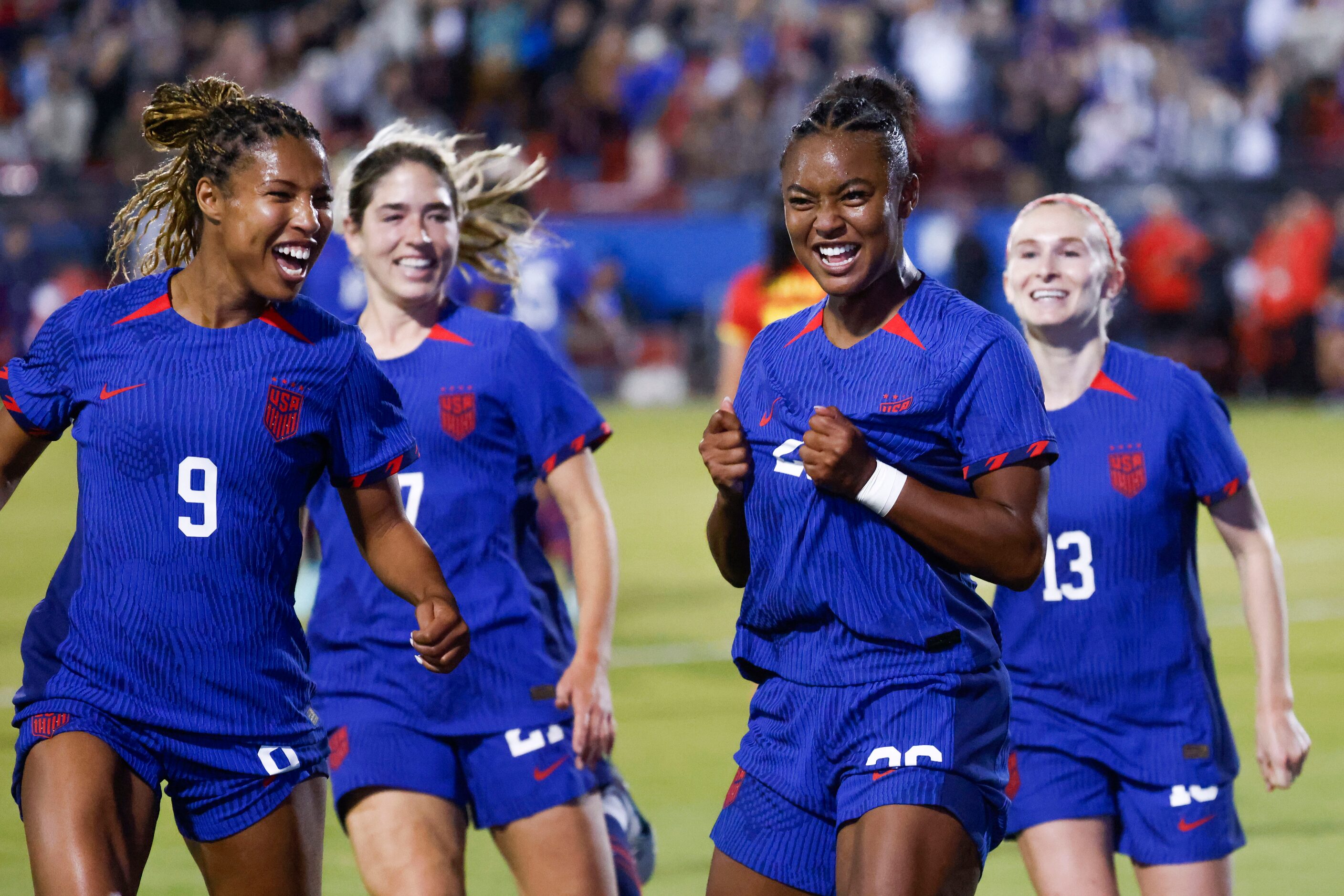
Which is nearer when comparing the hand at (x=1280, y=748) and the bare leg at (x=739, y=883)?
the bare leg at (x=739, y=883)

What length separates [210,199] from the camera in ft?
11.8

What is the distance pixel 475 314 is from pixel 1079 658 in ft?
5.54

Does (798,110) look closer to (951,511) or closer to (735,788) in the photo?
(735,788)

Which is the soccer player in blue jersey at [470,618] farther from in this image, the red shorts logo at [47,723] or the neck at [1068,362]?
the neck at [1068,362]

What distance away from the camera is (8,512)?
45.1 feet

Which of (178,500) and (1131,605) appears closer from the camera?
(178,500)

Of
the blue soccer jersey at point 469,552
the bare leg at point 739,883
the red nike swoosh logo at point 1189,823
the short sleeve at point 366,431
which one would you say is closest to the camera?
the bare leg at point 739,883

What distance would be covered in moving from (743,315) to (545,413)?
12.4 feet

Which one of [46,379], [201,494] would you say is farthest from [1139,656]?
[46,379]

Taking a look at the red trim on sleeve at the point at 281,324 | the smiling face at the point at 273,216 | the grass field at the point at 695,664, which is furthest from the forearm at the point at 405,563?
the grass field at the point at 695,664

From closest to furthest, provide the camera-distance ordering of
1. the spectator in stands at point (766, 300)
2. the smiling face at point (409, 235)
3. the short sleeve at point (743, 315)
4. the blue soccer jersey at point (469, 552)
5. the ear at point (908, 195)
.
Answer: the ear at point (908, 195)
the blue soccer jersey at point (469, 552)
the smiling face at point (409, 235)
the spectator in stands at point (766, 300)
the short sleeve at point (743, 315)

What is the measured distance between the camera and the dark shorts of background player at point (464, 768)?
4.35 m

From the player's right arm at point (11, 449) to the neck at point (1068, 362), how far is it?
2.32 m

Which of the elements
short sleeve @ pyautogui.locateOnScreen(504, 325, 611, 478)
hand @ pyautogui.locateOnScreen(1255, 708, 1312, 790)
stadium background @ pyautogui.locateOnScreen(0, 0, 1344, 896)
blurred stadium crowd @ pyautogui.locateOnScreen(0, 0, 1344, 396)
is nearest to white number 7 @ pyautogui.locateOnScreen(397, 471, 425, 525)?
short sleeve @ pyautogui.locateOnScreen(504, 325, 611, 478)
